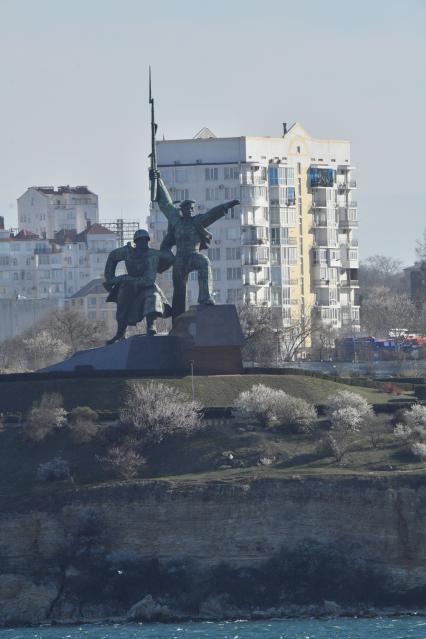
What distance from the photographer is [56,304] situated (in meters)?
199

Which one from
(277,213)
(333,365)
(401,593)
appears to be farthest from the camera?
(277,213)

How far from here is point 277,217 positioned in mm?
189875

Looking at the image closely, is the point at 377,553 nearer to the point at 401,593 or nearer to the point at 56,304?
the point at 401,593

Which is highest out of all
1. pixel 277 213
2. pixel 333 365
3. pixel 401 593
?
pixel 277 213

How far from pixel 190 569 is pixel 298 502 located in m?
5.32

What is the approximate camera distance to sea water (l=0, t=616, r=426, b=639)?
8988 cm

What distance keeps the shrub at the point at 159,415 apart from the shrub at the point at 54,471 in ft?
13.7

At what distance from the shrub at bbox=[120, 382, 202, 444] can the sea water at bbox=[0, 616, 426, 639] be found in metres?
16.0

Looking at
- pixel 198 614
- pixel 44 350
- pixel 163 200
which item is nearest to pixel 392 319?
pixel 44 350

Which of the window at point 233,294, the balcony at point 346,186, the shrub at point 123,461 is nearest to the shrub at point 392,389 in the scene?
the shrub at point 123,461

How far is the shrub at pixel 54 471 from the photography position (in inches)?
4173

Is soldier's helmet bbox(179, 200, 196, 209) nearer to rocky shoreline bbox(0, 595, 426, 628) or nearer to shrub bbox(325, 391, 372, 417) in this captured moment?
shrub bbox(325, 391, 372, 417)

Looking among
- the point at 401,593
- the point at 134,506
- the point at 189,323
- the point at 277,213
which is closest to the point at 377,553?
the point at 401,593

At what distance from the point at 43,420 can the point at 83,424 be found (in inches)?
75.6
